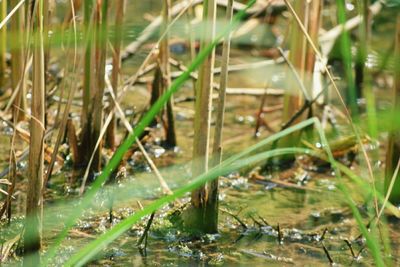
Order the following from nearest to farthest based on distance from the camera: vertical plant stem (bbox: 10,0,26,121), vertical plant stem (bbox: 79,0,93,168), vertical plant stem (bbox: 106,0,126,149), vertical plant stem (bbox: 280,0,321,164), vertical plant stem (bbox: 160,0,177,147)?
vertical plant stem (bbox: 10,0,26,121), vertical plant stem (bbox: 106,0,126,149), vertical plant stem (bbox: 79,0,93,168), vertical plant stem (bbox: 280,0,321,164), vertical plant stem (bbox: 160,0,177,147)

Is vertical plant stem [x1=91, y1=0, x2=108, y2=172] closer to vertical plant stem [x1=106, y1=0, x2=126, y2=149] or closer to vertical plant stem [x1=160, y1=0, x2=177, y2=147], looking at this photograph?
vertical plant stem [x1=106, y1=0, x2=126, y2=149]

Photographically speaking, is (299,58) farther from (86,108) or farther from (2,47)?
(2,47)

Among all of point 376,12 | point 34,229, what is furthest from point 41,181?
point 376,12

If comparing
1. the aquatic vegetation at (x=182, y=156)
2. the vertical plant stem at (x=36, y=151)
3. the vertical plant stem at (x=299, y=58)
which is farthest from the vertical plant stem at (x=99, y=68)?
the vertical plant stem at (x=299, y=58)

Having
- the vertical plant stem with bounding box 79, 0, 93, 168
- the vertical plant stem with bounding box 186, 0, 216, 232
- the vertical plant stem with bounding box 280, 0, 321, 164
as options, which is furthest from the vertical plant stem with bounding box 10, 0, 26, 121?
the vertical plant stem with bounding box 280, 0, 321, 164

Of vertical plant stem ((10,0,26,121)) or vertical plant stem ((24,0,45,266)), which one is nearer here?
vertical plant stem ((24,0,45,266))

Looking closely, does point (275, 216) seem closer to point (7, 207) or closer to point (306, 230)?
point (306, 230)
